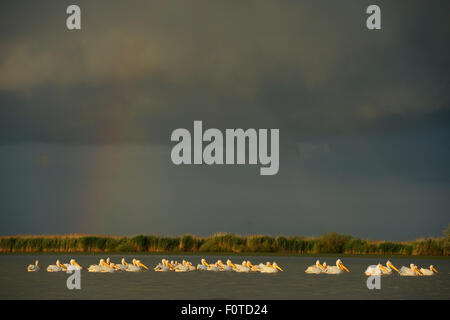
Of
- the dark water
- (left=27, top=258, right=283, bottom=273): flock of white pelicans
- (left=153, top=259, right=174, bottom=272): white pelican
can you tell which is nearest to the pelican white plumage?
the dark water

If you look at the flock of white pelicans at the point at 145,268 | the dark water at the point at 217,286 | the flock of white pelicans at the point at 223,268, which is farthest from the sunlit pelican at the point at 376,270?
the flock of white pelicans at the point at 145,268

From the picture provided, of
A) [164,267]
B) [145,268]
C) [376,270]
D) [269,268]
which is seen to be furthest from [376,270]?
[145,268]

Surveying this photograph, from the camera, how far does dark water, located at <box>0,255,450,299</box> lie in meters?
27.9

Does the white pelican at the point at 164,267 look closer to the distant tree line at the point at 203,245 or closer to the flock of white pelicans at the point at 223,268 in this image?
the flock of white pelicans at the point at 223,268

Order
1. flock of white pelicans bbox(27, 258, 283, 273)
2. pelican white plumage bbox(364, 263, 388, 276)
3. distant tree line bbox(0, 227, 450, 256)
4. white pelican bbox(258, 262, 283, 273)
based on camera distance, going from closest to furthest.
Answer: pelican white plumage bbox(364, 263, 388, 276) → flock of white pelicans bbox(27, 258, 283, 273) → white pelican bbox(258, 262, 283, 273) → distant tree line bbox(0, 227, 450, 256)

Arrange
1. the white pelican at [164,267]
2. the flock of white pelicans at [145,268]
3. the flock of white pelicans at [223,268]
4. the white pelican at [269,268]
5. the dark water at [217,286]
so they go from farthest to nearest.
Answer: the white pelican at [164,267], the white pelican at [269,268], the flock of white pelicans at [145,268], the flock of white pelicans at [223,268], the dark water at [217,286]

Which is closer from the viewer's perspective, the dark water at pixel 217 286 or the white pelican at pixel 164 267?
Answer: the dark water at pixel 217 286

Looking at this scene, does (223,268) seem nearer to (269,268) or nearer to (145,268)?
(269,268)

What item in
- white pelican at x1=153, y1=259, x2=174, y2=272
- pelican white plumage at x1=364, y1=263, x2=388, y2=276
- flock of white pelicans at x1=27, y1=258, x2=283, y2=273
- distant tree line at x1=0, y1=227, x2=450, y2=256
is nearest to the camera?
pelican white plumage at x1=364, y1=263, x2=388, y2=276

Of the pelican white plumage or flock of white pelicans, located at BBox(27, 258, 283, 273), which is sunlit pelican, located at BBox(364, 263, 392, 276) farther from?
flock of white pelicans, located at BBox(27, 258, 283, 273)

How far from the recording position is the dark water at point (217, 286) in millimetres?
27922

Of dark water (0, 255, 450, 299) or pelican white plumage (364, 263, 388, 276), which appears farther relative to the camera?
pelican white plumage (364, 263, 388, 276)
